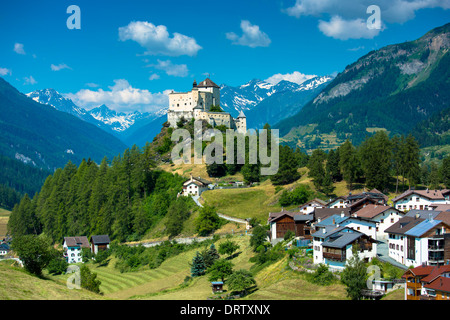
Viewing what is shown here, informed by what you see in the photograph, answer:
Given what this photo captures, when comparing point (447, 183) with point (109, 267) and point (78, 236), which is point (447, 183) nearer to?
point (109, 267)

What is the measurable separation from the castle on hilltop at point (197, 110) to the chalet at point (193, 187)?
3166cm

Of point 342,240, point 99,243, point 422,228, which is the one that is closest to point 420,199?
point 422,228

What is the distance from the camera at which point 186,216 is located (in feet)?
280

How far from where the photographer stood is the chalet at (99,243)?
88.8 m

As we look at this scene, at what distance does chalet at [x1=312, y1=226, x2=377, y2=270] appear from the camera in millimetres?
43594

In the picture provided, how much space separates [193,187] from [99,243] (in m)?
22.3

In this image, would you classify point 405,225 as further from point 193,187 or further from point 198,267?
point 193,187

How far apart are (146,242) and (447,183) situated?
5580cm

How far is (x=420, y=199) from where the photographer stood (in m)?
63.0

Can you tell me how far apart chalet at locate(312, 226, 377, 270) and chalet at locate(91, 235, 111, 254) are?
180 feet
